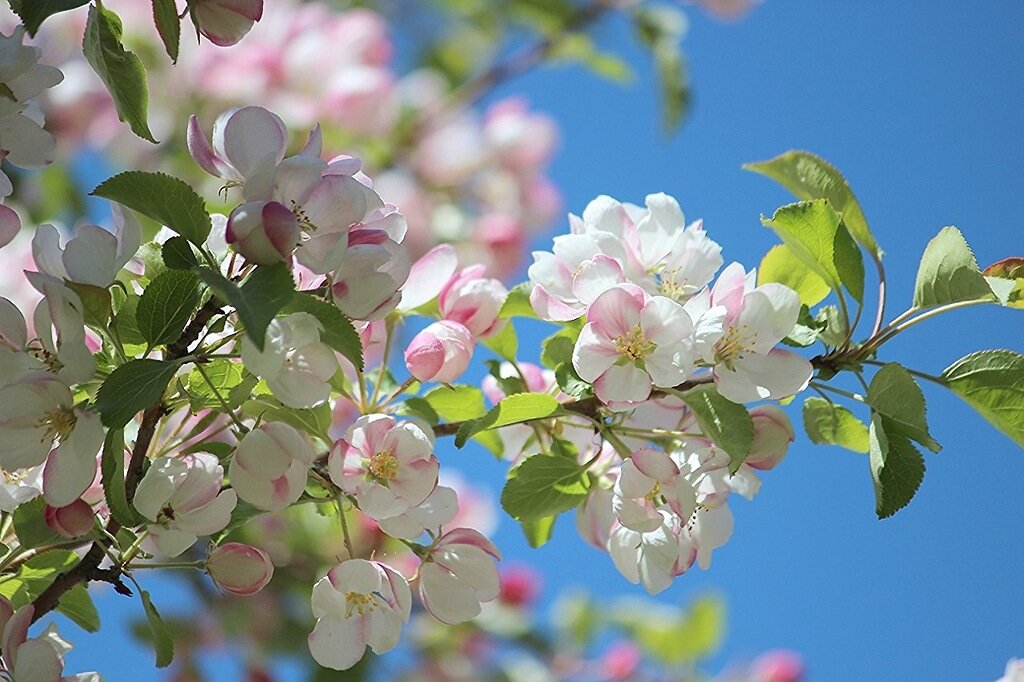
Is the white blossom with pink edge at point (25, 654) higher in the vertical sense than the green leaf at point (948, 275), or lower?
lower

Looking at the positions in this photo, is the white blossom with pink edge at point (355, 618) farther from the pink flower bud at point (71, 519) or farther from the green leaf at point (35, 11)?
the green leaf at point (35, 11)

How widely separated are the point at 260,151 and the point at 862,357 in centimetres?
36

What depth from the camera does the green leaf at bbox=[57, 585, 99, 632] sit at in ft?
2.40

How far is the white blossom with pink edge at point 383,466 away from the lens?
2.06 feet

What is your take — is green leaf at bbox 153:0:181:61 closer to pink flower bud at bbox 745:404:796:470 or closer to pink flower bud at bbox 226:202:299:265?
pink flower bud at bbox 226:202:299:265

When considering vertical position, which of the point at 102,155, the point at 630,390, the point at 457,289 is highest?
the point at 102,155

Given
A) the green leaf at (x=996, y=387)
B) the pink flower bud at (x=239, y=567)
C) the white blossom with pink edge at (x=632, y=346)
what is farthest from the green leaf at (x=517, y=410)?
the green leaf at (x=996, y=387)

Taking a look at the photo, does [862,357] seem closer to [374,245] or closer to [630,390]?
[630,390]

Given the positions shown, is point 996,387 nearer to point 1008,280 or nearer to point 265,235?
point 1008,280

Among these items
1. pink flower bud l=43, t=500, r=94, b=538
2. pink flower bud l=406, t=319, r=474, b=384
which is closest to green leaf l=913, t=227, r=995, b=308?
pink flower bud l=406, t=319, r=474, b=384

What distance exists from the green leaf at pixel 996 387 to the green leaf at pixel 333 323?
1.17 feet

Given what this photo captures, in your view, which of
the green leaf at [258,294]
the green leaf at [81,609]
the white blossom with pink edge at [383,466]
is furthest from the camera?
the green leaf at [81,609]

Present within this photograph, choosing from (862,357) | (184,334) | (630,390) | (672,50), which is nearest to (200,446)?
(184,334)

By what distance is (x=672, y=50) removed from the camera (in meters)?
1.96
